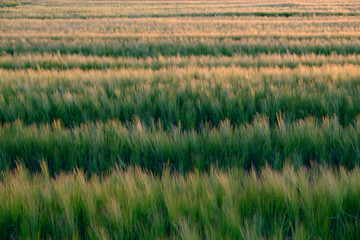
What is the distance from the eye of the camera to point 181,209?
3.58ft

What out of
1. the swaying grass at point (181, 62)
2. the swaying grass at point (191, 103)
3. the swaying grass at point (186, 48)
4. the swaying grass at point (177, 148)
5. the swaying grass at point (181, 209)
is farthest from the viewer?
the swaying grass at point (186, 48)

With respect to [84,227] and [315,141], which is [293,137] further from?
[84,227]

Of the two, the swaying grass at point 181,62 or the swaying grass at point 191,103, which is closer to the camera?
the swaying grass at point 191,103

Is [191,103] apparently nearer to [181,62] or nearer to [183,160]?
[183,160]

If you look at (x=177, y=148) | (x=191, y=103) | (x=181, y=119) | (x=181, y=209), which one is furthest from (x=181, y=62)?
(x=181, y=209)

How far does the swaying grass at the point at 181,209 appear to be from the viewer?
0.99 meters

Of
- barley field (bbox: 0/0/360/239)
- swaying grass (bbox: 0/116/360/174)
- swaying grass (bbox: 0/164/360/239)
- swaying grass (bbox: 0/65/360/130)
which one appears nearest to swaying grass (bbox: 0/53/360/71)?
barley field (bbox: 0/0/360/239)

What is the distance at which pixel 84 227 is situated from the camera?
1117mm

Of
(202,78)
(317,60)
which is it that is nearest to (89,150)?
(202,78)

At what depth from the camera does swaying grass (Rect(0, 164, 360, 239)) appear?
3.26 feet

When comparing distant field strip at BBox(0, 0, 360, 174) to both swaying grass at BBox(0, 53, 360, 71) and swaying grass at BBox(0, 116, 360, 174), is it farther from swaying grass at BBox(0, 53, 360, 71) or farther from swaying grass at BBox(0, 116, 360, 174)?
swaying grass at BBox(0, 53, 360, 71)

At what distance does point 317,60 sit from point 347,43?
2387 mm

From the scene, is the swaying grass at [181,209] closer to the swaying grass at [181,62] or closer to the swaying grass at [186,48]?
the swaying grass at [181,62]

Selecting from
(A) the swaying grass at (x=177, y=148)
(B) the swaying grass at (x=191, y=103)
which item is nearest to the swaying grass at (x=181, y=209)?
(A) the swaying grass at (x=177, y=148)
